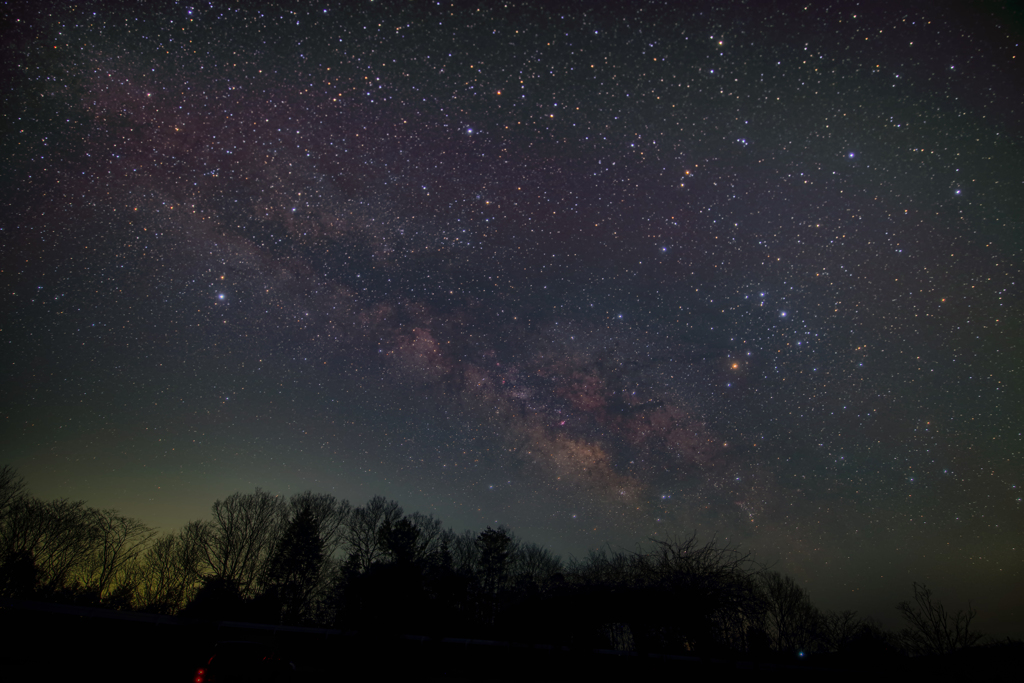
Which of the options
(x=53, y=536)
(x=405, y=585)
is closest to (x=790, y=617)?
(x=405, y=585)

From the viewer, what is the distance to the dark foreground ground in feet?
54.5

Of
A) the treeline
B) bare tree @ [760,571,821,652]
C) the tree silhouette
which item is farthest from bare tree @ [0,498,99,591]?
bare tree @ [760,571,821,652]

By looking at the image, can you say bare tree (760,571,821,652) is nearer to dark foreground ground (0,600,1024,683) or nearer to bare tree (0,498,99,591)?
dark foreground ground (0,600,1024,683)

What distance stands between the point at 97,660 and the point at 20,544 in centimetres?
2673

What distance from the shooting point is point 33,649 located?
683 inches

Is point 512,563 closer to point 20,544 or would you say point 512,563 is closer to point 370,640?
point 370,640

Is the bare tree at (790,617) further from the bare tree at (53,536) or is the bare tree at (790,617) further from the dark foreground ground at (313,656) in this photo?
the bare tree at (53,536)

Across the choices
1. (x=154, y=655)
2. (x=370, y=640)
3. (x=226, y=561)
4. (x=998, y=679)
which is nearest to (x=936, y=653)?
(x=998, y=679)

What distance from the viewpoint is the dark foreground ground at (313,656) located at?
16625 mm

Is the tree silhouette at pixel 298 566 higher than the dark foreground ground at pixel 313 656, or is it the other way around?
the tree silhouette at pixel 298 566

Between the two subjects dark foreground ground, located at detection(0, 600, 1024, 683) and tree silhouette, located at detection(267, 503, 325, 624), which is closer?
dark foreground ground, located at detection(0, 600, 1024, 683)

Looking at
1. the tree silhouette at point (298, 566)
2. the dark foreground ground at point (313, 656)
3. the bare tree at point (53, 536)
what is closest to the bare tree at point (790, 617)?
the dark foreground ground at point (313, 656)

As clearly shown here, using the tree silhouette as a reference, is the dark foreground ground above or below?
below

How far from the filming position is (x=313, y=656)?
20906mm
